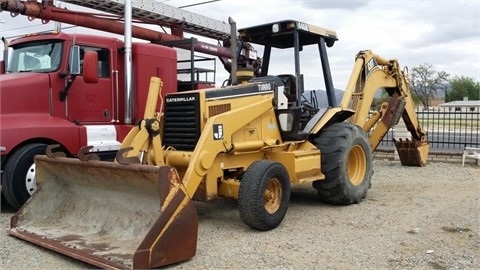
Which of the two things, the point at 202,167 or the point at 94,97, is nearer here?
the point at 202,167

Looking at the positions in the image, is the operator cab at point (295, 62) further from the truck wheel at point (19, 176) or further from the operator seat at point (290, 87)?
the truck wheel at point (19, 176)

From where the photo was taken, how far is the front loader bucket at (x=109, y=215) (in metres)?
4.50

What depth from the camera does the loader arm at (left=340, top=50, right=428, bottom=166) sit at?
8492 millimetres

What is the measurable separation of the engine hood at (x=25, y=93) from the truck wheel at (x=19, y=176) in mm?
623

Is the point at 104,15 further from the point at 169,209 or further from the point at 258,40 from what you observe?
A: the point at 169,209

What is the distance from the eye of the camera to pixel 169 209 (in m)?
4.56

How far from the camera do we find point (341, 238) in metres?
5.61

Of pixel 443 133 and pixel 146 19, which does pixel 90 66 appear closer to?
pixel 146 19

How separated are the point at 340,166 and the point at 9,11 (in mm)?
7765

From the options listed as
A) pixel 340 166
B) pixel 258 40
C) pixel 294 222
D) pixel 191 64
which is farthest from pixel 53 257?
pixel 191 64

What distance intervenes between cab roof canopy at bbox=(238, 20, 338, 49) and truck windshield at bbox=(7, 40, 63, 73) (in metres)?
2.96

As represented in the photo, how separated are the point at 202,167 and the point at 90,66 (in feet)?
9.39

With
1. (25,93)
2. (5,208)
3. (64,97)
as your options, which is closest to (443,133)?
(64,97)

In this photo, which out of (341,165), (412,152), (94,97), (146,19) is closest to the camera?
(341,165)
